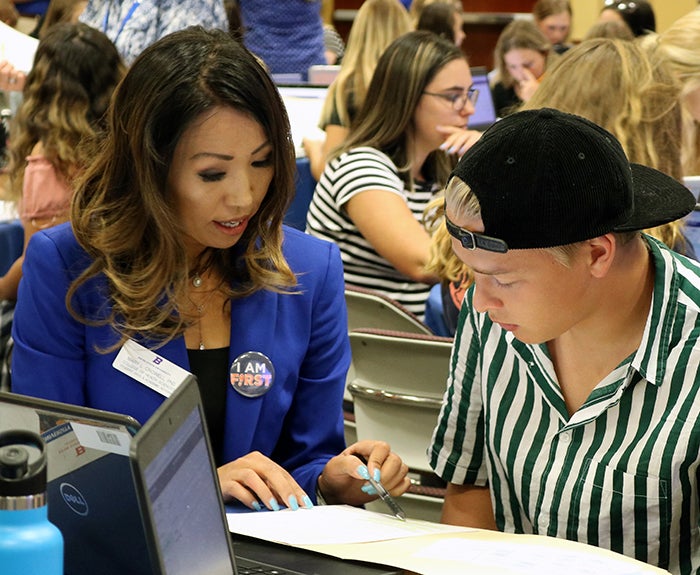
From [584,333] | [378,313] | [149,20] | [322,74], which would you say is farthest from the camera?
[322,74]

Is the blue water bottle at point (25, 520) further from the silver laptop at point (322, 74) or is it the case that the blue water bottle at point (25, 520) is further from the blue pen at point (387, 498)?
the silver laptop at point (322, 74)

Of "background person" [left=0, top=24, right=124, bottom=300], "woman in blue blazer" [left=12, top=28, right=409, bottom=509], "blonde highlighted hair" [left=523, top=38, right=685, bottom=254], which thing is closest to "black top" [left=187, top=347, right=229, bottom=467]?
"woman in blue blazer" [left=12, top=28, right=409, bottom=509]

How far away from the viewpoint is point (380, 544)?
137 centimetres

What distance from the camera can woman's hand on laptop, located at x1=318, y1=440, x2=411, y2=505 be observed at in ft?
5.60

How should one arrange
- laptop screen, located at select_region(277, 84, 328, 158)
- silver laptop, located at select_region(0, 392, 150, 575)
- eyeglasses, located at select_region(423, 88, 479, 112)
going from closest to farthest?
1. silver laptop, located at select_region(0, 392, 150, 575)
2. eyeglasses, located at select_region(423, 88, 479, 112)
3. laptop screen, located at select_region(277, 84, 328, 158)

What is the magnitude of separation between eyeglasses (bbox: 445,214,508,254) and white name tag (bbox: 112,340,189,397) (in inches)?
23.8

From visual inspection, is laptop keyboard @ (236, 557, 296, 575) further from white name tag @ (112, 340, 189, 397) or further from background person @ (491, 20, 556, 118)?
background person @ (491, 20, 556, 118)

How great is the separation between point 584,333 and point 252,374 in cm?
61

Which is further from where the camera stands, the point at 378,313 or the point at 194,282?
the point at 378,313

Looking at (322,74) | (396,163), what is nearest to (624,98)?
(396,163)

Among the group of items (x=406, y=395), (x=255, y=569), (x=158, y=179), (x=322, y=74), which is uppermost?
(x=158, y=179)

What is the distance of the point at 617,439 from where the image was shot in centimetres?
155

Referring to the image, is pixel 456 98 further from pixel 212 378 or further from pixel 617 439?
pixel 617 439

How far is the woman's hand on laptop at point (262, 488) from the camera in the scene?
5.28 feet
